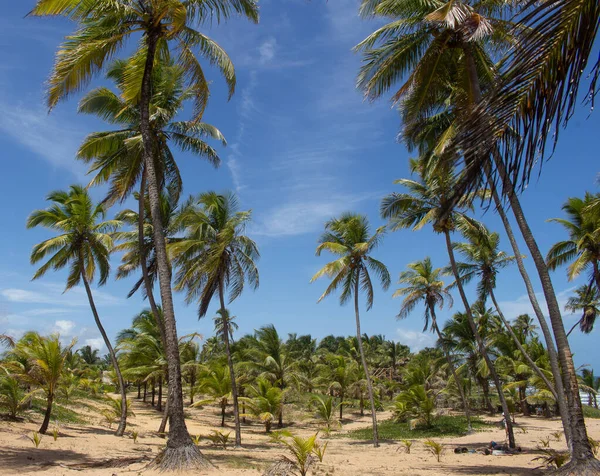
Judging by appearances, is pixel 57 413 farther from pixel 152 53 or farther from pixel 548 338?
pixel 548 338

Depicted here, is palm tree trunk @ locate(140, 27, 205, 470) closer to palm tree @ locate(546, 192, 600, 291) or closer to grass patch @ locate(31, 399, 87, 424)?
grass patch @ locate(31, 399, 87, 424)

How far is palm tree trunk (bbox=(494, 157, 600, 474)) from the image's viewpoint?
8.27 meters

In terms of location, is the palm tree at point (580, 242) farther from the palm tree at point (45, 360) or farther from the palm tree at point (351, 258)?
the palm tree at point (45, 360)

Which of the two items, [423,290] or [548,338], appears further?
[423,290]

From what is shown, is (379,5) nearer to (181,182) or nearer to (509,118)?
(181,182)

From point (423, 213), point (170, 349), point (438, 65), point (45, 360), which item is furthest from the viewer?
point (423, 213)

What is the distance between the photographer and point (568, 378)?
8.90 metres

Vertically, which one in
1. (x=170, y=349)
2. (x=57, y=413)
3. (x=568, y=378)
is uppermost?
(x=170, y=349)

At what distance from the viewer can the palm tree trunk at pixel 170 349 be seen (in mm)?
9141

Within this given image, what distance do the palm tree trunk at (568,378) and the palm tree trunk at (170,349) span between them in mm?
7517

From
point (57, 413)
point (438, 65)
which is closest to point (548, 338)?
point (438, 65)

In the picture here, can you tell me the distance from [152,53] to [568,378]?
12.4 metres

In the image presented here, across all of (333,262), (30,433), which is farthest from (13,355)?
(333,262)

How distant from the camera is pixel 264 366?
102 ft
